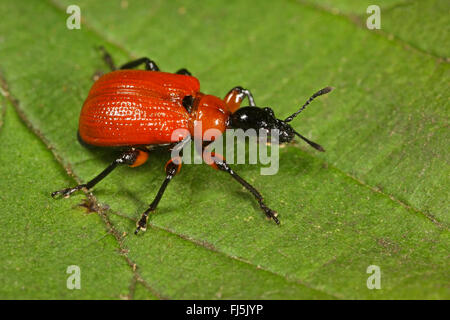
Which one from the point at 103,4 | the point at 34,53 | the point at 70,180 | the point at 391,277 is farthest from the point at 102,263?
the point at 103,4

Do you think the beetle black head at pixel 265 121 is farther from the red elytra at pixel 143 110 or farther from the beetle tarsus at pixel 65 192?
the beetle tarsus at pixel 65 192

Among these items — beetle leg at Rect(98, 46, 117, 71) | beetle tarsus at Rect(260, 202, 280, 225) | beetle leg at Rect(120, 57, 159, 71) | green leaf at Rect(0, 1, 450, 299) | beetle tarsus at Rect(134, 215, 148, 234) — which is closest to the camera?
green leaf at Rect(0, 1, 450, 299)

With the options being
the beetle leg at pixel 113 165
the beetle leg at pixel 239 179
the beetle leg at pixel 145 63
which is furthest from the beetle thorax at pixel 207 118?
A: the beetle leg at pixel 145 63

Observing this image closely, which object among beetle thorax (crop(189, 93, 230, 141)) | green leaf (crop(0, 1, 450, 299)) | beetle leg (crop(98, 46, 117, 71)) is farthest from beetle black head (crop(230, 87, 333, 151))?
beetle leg (crop(98, 46, 117, 71))

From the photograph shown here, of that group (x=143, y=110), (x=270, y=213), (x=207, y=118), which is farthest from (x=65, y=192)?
(x=270, y=213)

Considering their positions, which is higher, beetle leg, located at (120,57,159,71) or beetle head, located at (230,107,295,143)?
beetle leg, located at (120,57,159,71)

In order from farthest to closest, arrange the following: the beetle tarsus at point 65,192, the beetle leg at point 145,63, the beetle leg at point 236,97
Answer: the beetle leg at point 145,63 < the beetle leg at point 236,97 < the beetle tarsus at point 65,192

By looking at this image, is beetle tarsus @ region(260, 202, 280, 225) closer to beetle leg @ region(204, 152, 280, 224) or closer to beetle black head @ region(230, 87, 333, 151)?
beetle leg @ region(204, 152, 280, 224)

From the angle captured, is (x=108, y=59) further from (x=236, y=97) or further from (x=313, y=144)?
(x=313, y=144)
